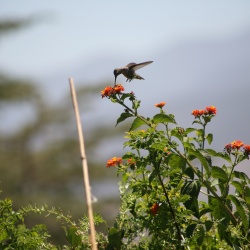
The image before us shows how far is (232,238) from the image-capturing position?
3.11ft

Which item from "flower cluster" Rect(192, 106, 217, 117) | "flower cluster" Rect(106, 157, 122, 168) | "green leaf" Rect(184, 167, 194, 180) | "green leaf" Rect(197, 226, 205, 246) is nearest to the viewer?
"green leaf" Rect(197, 226, 205, 246)

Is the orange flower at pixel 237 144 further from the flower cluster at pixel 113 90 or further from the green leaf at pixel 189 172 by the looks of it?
the flower cluster at pixel 113 90

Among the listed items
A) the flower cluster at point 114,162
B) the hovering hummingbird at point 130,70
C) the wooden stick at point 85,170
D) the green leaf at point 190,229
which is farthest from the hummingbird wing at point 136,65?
the wooden stick at point 85,170

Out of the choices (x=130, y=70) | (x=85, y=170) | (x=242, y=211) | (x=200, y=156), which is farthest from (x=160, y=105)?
(x=85, y=170)

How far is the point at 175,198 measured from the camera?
41.4 inches

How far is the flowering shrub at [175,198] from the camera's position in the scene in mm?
983

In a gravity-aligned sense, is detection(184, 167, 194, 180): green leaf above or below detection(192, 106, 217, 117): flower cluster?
below

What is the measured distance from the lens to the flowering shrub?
983 mm

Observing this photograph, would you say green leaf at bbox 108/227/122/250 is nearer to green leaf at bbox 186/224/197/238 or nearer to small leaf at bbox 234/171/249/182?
green leaf at bbox 186/224/197/238

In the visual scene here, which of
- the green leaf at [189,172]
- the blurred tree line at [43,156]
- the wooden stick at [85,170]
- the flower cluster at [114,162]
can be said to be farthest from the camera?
the blurred tree line at [43,156]

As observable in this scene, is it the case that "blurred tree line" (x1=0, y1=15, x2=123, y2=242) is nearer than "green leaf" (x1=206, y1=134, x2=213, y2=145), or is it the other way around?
"green leaf" (x1=206, y1=134, x2=213, y2=145)

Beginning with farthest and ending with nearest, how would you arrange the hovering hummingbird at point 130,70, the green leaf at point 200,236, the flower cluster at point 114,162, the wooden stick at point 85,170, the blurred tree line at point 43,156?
Result: the blurred tree line at point 43,156 < the hovering hummingbird at point 130,70 < the flower cluster at point 114,162 < the green leaf at point 200,236 < the wooden stick at point 85,170

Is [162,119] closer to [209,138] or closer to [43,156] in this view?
[209,138]

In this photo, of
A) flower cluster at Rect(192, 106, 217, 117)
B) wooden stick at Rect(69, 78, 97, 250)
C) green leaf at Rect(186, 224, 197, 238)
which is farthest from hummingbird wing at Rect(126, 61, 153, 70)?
wooden stick at Rect(69, 78, 97, 250)
